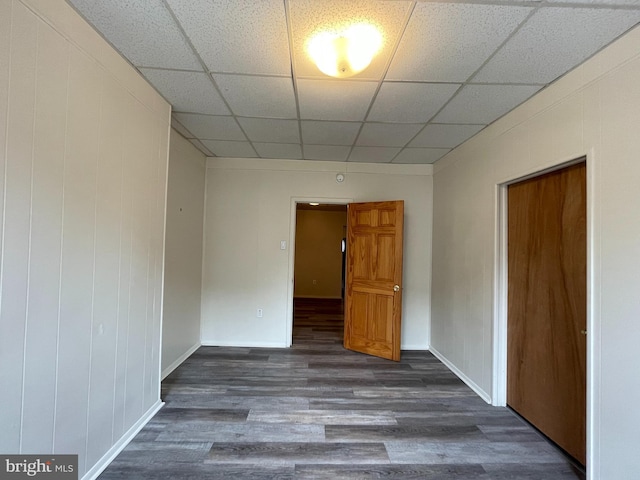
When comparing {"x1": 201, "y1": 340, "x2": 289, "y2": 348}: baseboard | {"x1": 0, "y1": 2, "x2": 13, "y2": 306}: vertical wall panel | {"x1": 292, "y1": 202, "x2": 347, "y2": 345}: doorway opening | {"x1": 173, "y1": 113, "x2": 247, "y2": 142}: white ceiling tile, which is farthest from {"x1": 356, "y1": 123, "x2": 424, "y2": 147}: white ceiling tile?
{"x1": 292, "y1": 202, "x2": 347, "y2": 345}: doorway opening

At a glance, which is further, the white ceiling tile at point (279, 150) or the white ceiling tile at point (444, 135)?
the white ceiling tile at point (279, 150)

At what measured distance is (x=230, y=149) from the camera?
3588 millimetres

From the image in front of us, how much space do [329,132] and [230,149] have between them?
136 cm

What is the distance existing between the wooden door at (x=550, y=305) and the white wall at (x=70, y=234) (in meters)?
2.96

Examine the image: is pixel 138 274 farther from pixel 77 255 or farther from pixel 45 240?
pixel 45 240

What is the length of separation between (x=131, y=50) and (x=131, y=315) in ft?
5.55

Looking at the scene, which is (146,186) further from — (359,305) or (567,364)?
(567,364)

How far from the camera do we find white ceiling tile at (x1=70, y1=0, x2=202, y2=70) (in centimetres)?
142

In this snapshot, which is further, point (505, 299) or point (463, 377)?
point (463, 377)

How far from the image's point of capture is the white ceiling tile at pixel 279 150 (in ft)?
11.1

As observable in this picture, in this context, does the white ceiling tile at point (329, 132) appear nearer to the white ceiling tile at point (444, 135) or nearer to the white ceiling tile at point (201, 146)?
the white ceiling tile at point (444, 135)

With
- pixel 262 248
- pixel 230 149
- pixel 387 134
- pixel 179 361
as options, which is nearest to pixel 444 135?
pixel 387 134

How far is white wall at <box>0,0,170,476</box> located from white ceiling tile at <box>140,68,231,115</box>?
0.12 meters

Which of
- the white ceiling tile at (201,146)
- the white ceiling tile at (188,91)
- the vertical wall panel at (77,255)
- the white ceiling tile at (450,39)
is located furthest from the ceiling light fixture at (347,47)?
the white ceiling tile at (201,146)
